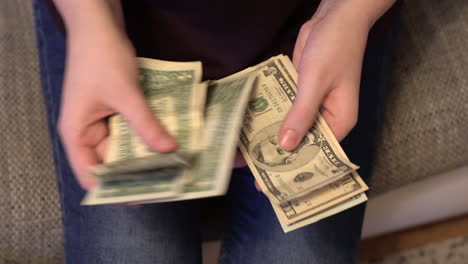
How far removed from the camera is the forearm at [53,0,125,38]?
0.61 meters

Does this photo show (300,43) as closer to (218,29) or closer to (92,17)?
(218,29)

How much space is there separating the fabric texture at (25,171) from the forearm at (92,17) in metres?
0.33

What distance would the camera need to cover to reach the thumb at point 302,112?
1.95 ft

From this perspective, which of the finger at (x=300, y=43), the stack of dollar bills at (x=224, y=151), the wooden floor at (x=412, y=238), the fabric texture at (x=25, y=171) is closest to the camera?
the stack of dollar bills at (x=224, y=151)

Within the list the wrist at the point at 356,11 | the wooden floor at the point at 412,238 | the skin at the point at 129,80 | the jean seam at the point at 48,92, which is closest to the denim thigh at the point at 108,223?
the jean seam at the point at 48,92

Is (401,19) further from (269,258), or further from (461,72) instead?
(269,258)

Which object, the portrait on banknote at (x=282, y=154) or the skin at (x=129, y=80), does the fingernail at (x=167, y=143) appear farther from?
the portrait on banknote at (x=282, y=154)

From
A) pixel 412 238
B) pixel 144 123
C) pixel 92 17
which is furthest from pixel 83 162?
pixel 412 238

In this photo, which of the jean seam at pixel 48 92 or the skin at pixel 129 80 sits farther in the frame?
the jean seam at pixel 48 92

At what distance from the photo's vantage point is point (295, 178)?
2.18 feet

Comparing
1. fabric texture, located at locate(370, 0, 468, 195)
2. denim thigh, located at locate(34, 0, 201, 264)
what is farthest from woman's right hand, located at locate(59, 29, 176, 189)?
fabric texture, located at locate(370, 0, 468, 195)

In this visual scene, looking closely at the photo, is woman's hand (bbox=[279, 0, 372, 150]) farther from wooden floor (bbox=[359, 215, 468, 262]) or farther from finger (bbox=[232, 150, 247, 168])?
wooden floor (bbox=[359, 215, 468, 262])

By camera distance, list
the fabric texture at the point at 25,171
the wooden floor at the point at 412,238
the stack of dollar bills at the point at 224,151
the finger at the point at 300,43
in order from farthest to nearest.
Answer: the wooden floor at the point at 412,238 → the fabric texture at the point at 25,171 → the finger at the point at 300,43 → the stack of dollar bills at the point at 224,151

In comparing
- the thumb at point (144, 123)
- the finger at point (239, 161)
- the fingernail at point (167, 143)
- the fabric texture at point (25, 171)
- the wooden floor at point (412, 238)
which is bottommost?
the wooden floor at point (412, 238)
